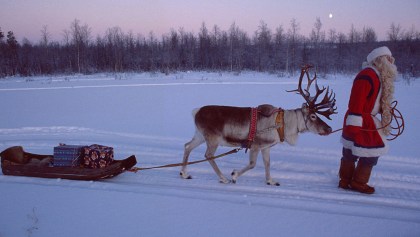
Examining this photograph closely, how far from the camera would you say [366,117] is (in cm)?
480

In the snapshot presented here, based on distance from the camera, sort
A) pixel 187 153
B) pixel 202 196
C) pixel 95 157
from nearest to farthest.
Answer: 1. pixel 202 196
2. pixel 95 157
3. pixel 187 153

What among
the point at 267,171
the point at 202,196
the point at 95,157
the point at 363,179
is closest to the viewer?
the point at 202,196

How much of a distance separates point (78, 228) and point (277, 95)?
466 inches

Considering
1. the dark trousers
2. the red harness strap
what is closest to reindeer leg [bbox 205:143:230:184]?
the red harness strap

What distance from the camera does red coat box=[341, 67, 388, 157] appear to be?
Result: 4719mm

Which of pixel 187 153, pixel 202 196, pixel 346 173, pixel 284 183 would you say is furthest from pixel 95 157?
pixel 346 173

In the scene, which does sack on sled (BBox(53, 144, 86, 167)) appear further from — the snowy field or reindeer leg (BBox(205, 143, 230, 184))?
reindeer leg (BBox(205, 143, 230, 184))

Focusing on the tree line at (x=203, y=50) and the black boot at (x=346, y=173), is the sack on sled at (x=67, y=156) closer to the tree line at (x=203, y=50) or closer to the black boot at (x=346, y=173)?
the black boot at (x=346, y=173)

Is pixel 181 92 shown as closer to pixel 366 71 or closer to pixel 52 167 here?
pixel 52 167

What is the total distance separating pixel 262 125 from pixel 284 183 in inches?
43.5

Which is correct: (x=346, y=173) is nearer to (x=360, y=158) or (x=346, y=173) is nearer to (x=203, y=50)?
(x=360, y=158)

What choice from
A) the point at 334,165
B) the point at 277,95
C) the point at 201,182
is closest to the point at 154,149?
the point at 201,182

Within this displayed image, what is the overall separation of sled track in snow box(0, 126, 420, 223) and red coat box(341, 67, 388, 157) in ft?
2.56

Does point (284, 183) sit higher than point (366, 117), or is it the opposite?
point (366, 117)
